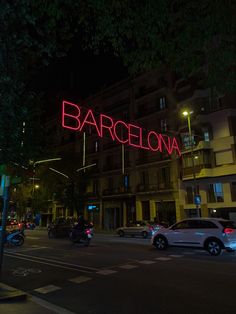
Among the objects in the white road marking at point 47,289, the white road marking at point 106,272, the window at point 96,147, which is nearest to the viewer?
the white road marking at point 47,289

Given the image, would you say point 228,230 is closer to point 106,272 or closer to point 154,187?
point 106,272

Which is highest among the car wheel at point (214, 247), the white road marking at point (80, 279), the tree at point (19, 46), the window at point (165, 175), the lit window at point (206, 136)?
the lit window at point (206, 136)

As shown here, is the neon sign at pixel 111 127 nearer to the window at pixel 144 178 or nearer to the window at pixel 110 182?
the window at pixel 144 178

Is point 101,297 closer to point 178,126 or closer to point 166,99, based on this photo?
point 178,126

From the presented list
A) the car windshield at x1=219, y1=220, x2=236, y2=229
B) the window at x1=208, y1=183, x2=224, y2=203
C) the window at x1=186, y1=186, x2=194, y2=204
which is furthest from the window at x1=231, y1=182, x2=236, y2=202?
the car windshield at x1=219, y1=220, x2=236, y2=229

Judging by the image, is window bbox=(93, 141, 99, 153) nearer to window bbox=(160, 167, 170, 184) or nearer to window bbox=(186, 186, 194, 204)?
window bbox=(160, 167, 170, 184)

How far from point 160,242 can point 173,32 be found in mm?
12562

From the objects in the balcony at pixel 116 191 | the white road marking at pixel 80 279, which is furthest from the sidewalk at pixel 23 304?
the balcony at pixel 116 191

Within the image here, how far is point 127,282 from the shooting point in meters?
9.28

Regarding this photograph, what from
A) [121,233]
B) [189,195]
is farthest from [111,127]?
[189,195]

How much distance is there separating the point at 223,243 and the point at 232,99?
2253 cm

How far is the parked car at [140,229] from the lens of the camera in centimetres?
2939

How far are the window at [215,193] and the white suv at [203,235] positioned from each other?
18868 millimetres

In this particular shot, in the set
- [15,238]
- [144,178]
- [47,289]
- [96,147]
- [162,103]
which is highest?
[162,103]
